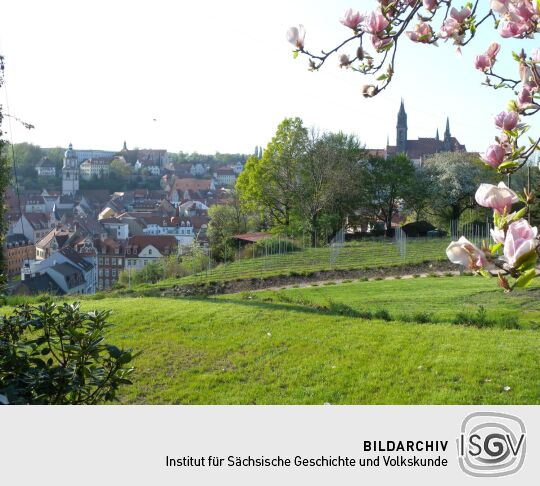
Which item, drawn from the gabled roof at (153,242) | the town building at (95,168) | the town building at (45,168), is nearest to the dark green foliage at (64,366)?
the gabled roof at (153,242)

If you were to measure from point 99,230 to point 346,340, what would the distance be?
148 feet

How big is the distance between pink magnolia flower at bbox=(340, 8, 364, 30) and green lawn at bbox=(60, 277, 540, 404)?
9.16ft

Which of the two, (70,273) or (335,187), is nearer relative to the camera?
(335,187)

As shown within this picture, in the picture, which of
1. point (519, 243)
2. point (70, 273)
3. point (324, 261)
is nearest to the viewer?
point (519, 243)

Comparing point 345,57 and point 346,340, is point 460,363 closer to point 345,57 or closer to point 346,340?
point 346,340

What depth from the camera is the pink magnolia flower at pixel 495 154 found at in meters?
1.32

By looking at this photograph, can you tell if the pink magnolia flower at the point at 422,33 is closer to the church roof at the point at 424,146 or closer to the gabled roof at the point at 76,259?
the gabled roof at the point at 76,259

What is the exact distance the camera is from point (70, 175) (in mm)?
76938

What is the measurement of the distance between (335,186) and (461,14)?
15.7m

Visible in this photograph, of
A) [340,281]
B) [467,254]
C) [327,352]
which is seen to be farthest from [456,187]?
[467,254]

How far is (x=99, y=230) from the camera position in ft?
159

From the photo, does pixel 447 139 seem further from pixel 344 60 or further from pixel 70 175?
pixel 344 60
